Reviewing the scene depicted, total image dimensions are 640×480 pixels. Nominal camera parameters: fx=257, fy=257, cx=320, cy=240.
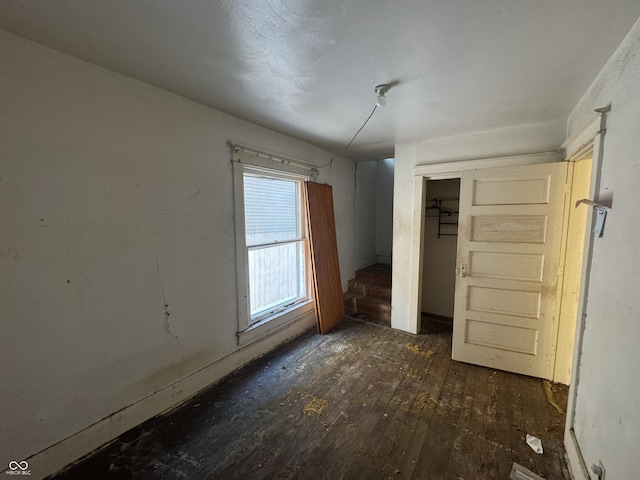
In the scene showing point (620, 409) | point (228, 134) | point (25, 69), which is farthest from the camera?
point (228, 134)

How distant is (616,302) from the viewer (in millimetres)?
1214

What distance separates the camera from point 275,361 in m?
2.66

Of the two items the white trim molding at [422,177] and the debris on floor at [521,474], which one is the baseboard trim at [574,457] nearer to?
the debris on floor at [521,474]

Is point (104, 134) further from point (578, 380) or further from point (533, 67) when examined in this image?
point (578, 380)

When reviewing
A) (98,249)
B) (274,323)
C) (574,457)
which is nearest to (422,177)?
(274,323)

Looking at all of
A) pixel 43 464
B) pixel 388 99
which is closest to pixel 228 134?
pixel 388 99

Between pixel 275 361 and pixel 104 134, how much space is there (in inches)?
93.0

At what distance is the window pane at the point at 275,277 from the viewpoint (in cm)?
277

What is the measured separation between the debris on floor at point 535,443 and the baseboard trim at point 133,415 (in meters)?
2.28

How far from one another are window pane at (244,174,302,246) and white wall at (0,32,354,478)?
40 centimetres

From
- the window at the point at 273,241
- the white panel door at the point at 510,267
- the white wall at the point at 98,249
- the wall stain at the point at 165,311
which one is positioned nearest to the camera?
the white wall at the point at 98,249
